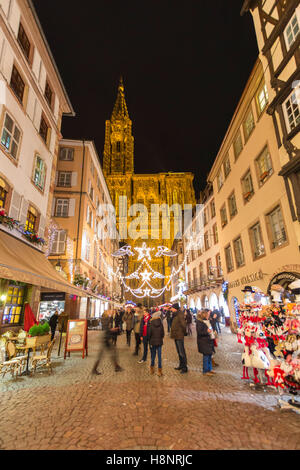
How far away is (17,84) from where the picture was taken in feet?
33.8

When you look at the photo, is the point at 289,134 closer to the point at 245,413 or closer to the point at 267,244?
the point at 267,244

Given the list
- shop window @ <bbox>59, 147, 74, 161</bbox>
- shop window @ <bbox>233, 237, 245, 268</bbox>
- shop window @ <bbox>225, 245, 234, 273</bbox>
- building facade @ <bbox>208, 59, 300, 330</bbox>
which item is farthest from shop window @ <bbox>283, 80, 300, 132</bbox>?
shop window @ <bbox>59, 147, 74, 161</bbox>

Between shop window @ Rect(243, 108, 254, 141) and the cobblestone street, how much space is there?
12.8 meters

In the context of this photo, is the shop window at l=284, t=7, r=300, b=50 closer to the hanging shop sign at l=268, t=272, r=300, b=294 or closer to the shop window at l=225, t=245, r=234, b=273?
the hanging shop sign at l=268, t=272, r=300, b=294

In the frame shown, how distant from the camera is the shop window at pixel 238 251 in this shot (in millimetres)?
14781

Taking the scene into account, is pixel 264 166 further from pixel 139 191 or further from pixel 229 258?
pixel 139 191

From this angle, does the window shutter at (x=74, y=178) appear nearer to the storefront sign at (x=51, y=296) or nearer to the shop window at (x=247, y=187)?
the storefront sign at (x=51, y=296)

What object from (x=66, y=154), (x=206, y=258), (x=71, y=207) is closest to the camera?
(x=71, y=207)

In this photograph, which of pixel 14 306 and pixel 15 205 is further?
pixel 14 306

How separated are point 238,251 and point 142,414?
1313 cm

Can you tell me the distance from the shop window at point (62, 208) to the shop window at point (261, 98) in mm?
15766

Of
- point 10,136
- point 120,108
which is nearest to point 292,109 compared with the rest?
point 10,136

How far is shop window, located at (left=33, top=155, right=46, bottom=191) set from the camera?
11969 mm
